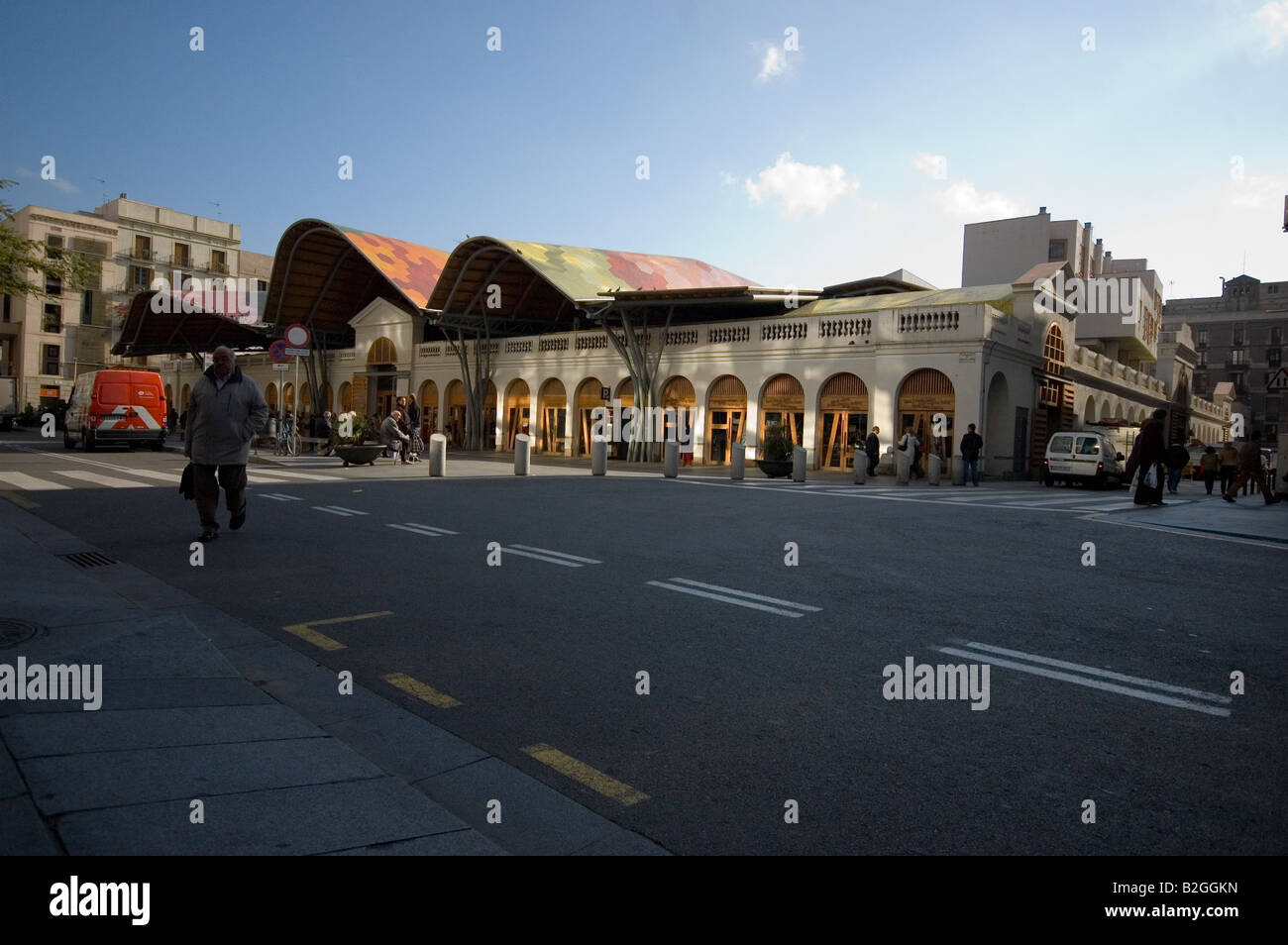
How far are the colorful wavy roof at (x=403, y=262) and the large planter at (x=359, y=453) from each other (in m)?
17.5

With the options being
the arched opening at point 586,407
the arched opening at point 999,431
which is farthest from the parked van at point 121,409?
the arched opening at point 999,431

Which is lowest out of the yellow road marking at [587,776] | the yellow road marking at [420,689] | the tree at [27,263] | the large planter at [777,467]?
the yellow road marking at [587,776]

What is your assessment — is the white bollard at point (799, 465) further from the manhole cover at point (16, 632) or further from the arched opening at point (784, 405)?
the manhole cover at point (16, 632)

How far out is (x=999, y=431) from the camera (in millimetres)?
Result: 31891

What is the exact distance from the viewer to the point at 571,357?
39.9 m

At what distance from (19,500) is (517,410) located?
102 ft

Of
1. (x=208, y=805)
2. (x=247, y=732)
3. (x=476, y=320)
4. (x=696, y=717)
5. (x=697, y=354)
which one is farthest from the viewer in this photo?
(x=476, y=320)

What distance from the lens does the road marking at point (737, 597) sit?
6.36 meters

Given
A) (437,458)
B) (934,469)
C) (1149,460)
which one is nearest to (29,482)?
(437,458)

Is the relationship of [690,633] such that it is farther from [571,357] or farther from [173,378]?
[173,378]

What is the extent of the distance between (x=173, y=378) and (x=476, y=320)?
4481 centimetres

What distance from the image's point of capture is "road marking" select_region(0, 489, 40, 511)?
465 inches

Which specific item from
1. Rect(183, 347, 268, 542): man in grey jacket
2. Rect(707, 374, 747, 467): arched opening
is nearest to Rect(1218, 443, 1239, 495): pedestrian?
Rect(707, 374, 747, 467): arched opening
